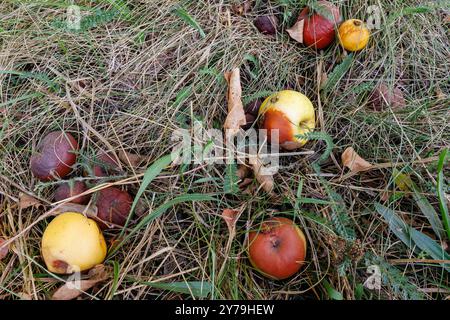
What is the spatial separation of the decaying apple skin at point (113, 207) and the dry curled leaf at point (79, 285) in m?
0.20

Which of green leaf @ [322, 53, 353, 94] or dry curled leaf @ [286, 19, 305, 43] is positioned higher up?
dry curled leaf @ [286, 19, 305, 43]

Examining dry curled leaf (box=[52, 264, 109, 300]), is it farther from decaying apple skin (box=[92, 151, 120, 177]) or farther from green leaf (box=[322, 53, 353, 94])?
green leaf (box=[322, 53, 353, 94])

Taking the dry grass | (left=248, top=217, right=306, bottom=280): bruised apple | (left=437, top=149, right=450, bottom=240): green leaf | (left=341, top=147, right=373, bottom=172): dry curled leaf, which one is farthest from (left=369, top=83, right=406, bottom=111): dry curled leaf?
(left=248, top=217, right=306, bottom=280): bruised apple

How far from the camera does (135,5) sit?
92.4 inches

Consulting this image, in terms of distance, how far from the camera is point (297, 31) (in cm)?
219

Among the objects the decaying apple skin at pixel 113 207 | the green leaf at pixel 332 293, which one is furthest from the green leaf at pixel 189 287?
the green leaf at pixel 332 293

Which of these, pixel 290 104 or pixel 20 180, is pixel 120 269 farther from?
pixel 290 104

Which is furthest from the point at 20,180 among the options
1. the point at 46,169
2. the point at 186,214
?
the point at 186,214

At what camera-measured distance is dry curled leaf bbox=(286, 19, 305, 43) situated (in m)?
2.18

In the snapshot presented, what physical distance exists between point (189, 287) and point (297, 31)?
1.42 metres

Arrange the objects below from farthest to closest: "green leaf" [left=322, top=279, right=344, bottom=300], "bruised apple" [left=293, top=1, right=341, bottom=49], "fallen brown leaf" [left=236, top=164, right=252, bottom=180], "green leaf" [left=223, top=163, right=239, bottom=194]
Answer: "bruised apple" [left=293, top=1, right=341, bottom=49] → "fallen brown leaf" [left=236, top=164, right=252, bottom=180] → "green leaf" [left=223, top=163, right=239, bottom=194] → "green leaf" [left=322, top=279, right=344, bottom=300]

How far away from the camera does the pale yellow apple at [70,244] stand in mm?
1606

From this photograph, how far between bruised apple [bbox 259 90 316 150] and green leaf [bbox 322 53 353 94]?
0.24m
